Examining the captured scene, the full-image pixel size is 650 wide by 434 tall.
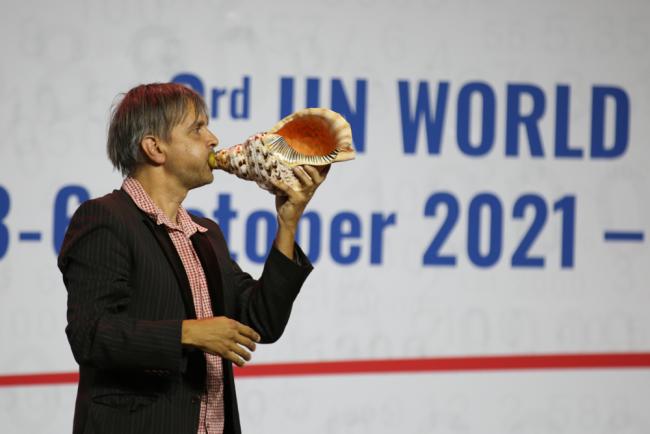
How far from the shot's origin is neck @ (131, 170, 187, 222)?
165 centimetres

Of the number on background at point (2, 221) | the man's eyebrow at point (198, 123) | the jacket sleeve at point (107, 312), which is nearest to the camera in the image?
the jacket sleeve at point (107, 312)

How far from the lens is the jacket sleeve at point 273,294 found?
164 cm

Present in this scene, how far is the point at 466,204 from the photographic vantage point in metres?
3.05

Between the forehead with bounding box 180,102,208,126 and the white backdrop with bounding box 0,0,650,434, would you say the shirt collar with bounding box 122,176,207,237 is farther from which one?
the white backdrop with bounding box 0,0,650,434

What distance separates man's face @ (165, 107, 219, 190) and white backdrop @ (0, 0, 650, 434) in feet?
4.05

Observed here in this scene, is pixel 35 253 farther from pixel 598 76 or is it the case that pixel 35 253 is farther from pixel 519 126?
pixel 598 76

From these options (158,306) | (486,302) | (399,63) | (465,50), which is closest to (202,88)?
(399,63)

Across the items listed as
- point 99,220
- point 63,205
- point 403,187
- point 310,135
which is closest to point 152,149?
point 99,220

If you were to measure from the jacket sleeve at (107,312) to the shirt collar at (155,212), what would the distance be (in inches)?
3.2

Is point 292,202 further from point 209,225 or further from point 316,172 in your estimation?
point 209,225

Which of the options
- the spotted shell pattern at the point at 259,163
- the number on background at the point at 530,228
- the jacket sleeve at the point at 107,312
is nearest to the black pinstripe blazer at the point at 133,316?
the jacket sleeve at the point at 107,312

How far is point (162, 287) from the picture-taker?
154cm

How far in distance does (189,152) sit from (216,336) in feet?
1.17

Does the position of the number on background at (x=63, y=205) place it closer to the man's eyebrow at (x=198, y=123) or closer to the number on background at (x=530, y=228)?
the man's eyebrow at (x=198, y=123)
